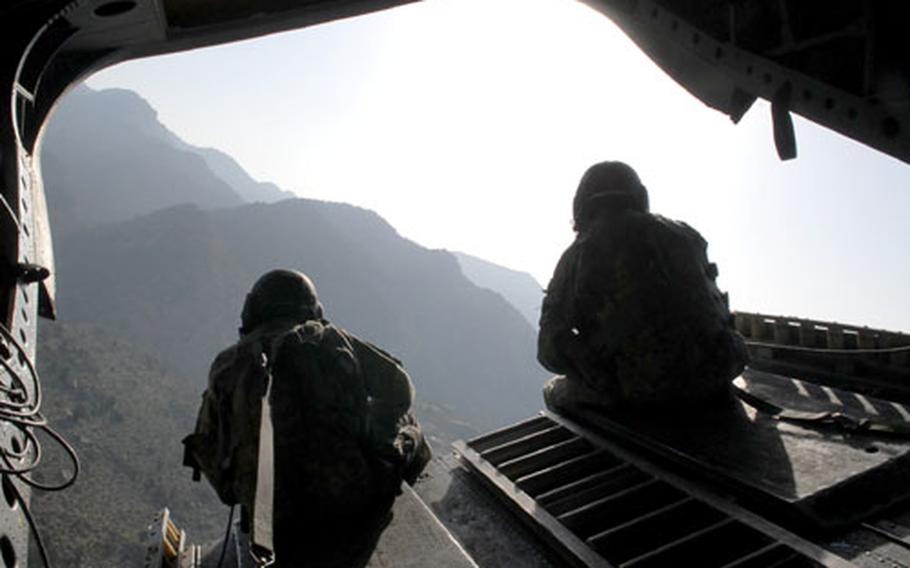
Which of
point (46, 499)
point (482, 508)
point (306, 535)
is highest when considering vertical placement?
point (306, 535)

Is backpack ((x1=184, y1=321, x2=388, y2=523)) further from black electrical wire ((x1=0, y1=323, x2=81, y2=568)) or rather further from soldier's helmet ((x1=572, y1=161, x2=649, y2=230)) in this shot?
soldier's helmet ((x1=572, y1=161, x2=649, y2=230))

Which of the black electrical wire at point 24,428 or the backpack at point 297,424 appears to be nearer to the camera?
the black electrical wire at point 24,428

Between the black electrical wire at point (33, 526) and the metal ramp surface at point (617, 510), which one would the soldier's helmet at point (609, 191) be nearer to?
→ the metal ramp surface at point (617, 510)

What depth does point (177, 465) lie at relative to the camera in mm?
57219

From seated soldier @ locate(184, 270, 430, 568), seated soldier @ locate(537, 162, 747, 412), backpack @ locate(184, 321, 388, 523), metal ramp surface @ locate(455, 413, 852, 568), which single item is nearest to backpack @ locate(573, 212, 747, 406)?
seated soldier @ locate(537, 162, 747, 412)

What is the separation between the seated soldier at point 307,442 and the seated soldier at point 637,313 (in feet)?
7.17

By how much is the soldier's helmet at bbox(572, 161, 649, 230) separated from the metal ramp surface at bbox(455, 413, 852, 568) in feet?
7.82

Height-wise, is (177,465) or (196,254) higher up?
(196,254)

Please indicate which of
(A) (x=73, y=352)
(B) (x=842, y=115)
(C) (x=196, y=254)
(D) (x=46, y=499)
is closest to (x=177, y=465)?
(D) (x=46, y=499)

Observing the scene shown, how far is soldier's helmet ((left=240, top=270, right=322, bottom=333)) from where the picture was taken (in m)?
5.51

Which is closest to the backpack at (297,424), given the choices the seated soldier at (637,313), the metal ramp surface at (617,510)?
the metal ramp surface at (617,510)

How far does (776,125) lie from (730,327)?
198 centimetres

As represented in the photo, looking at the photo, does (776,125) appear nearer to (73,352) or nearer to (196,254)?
(73,352)

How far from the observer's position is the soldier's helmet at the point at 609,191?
6.71 metres
